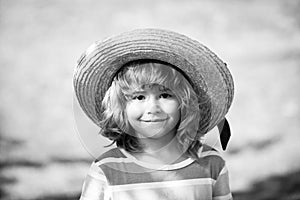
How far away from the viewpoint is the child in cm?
127

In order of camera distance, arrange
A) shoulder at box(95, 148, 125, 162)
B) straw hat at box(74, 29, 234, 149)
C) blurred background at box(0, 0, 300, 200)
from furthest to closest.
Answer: blurred background at box(0, 0, 300, 200), shoulder at box(95, 148, 125, 162), straw hat at box(74, 29, 234, 149)

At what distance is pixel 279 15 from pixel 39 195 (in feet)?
3.67

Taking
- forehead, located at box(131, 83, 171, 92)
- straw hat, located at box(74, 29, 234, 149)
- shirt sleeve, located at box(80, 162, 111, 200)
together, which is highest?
straw hat, located at box(74, 29, 234, 149)

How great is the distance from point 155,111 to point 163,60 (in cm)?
11

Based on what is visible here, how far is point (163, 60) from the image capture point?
1278mm

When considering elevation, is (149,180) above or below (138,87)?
below

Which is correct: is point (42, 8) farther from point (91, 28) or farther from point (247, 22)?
point (247, 22)

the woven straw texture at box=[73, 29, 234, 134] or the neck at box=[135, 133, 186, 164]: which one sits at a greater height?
the woven straw texture at box=[73, 29, 234, 134]

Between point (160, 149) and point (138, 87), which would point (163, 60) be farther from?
point (160, 149)

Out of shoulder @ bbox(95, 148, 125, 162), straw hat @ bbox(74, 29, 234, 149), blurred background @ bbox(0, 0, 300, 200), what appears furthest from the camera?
Answer: blurred background @ bbox(0, 0, 300, 200)

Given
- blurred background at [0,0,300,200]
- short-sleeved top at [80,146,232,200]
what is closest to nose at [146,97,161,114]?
short-sleeved top at [80,146,232,200]

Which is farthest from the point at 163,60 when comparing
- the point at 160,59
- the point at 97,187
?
the point at 97,187

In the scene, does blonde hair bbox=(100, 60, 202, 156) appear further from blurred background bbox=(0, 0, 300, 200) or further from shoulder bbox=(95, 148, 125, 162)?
blurred background bbox=(0, 0, 300, 200)

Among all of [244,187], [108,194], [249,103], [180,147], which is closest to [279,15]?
[249,103]
